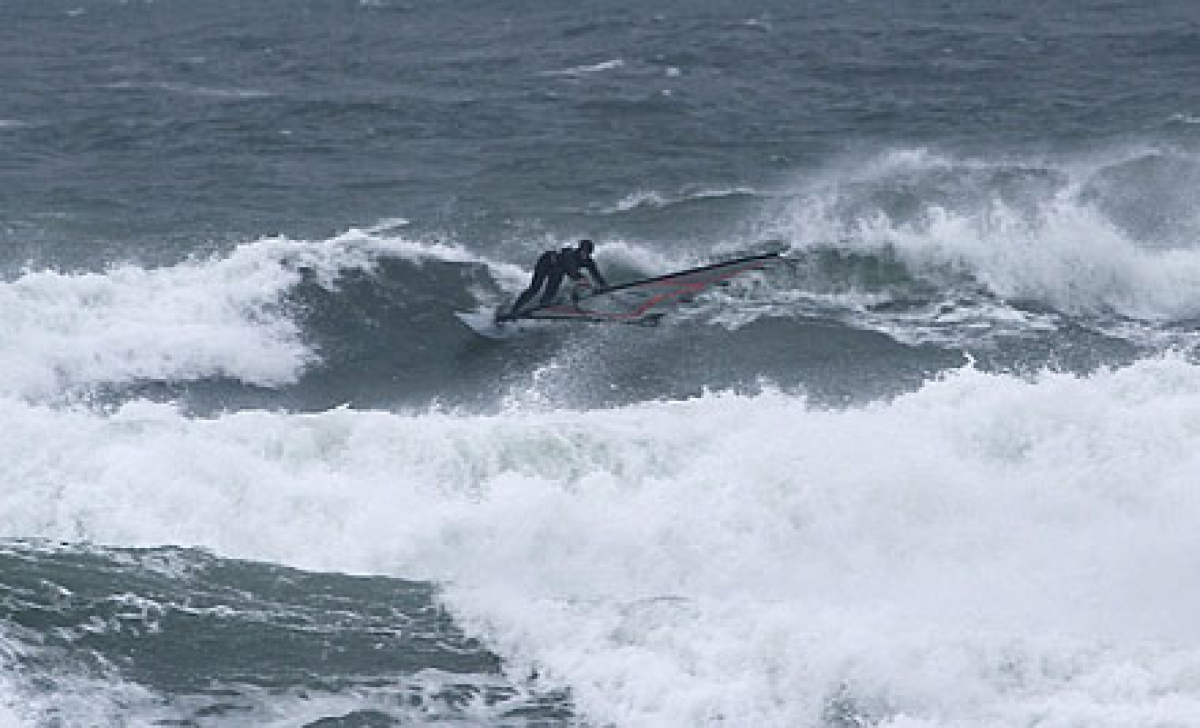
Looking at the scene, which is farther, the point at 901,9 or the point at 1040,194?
the point at 901,9

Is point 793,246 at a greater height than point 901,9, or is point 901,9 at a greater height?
point 901,9

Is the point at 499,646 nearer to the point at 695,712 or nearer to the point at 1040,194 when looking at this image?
the point at 695,712

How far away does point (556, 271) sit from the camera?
86.7 feet

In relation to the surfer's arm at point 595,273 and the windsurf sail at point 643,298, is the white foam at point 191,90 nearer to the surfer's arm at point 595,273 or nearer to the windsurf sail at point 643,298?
the windsurf sail at point 643,298

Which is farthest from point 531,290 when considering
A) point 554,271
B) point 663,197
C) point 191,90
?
point 191,90

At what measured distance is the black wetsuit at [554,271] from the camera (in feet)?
86.4

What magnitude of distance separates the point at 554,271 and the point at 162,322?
5.97 meters

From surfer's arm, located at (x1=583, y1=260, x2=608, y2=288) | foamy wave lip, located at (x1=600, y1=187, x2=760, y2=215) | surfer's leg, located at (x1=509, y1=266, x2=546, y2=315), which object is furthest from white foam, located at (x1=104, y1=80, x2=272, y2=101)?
surfer's arm, located at (x1=583, y1=260, x2=608, y2=288)

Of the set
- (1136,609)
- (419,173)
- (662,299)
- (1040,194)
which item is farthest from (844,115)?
(1136,609)

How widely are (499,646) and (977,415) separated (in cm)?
714

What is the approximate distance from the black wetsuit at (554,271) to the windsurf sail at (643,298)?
0.20 meters

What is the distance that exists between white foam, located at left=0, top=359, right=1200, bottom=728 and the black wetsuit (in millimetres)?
4846

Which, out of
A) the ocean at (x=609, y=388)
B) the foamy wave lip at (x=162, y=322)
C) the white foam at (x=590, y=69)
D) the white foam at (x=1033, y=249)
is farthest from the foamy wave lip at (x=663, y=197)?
the white foam at (x=590, y=69)

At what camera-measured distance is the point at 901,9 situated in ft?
163
